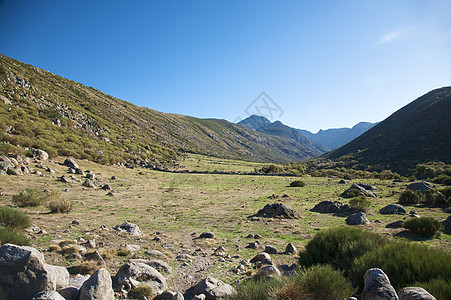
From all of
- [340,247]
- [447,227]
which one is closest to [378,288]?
[340,247]

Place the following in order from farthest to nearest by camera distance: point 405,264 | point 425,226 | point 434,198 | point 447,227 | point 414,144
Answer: point 414,144 → point 434,198 → point 447,227 → point 425,226 → point 405,264

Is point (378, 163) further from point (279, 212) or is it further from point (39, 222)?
point (39, 222)

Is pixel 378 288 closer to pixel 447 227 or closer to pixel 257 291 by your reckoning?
pixel 257 291

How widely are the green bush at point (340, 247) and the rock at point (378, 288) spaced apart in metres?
2.29

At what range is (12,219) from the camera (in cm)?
935

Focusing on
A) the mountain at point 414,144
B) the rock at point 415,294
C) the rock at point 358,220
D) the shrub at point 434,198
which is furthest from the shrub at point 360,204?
the mountain at point 414,144

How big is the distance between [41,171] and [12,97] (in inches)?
1017

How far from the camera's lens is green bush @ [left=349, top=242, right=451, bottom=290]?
498 centimetres

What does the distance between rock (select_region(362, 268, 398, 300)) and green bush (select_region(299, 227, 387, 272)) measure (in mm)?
2291

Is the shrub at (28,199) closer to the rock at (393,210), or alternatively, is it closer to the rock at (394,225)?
the rock at (394,225)

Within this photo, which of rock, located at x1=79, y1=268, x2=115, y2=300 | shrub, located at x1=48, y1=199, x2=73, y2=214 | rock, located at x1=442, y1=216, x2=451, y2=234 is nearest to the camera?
rock, located at x1=79, y1=268, x2=115, y2=300

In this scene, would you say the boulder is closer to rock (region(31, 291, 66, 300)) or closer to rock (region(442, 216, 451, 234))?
rock (region(442, 216, 451, 234))

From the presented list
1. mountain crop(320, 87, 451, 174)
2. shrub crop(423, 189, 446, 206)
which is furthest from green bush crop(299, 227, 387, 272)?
mountain crop(320, 87, 451, 174)

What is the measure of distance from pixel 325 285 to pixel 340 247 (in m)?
3.25
